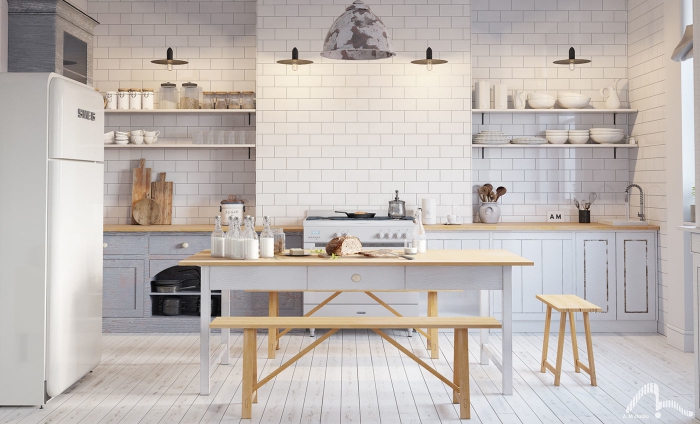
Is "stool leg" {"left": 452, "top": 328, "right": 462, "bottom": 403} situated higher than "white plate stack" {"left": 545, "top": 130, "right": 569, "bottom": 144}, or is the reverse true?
"white plate stack" {"left": 545, "top": 130, "right": 569, "bottom": 144}

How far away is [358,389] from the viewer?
16.3 ft

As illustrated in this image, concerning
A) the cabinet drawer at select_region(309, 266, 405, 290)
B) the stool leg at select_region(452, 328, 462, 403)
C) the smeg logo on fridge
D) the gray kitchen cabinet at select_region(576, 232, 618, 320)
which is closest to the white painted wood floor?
the stool leg at select_region(452, 328, 462, 403)

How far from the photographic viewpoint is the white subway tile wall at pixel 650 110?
678 cm

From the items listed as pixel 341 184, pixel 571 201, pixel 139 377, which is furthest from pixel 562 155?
pixel 139 377

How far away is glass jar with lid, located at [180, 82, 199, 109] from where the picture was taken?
298 inches

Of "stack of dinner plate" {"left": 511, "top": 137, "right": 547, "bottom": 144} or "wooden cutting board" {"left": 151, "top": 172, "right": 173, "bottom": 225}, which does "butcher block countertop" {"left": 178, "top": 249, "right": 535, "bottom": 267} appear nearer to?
"stack of dinner plate" {"left": 511, "top": 137, "right": 547, "bottom": 144}

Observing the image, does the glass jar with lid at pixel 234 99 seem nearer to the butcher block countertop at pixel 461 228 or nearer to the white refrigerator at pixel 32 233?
the butcher block countertop at pixel 461 228

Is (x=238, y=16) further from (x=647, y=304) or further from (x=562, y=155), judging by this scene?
(x=647, y=304)

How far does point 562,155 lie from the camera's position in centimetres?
777

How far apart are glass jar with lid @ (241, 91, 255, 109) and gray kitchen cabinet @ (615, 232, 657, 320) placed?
4.01 metres

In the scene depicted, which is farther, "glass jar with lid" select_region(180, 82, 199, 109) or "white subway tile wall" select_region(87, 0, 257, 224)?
"white subway tile wall" select_region(87, 0, 257, 224)

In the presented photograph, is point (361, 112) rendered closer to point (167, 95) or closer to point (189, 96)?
point (189, 96)

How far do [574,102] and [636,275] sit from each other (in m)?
1.94

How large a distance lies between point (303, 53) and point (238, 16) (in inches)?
39.8
